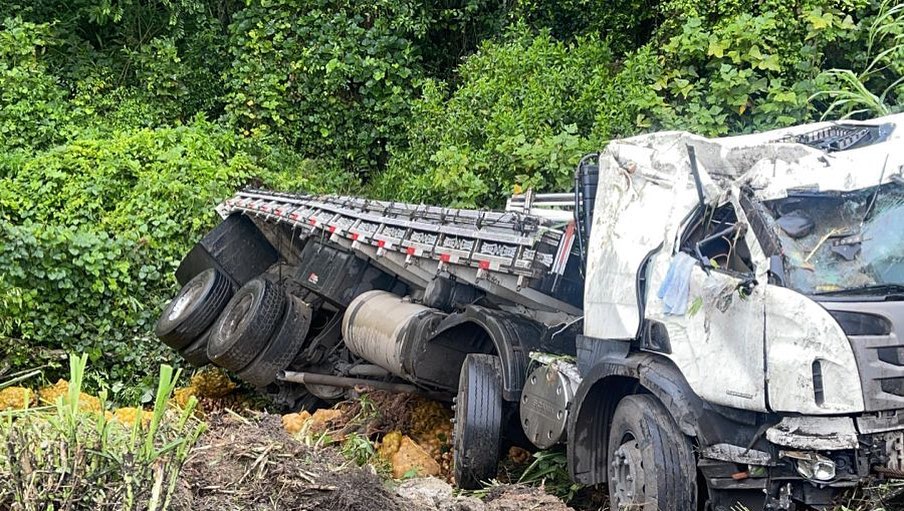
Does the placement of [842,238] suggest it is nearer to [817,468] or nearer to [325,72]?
[817,468]

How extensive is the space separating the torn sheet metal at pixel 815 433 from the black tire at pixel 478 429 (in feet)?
9.36

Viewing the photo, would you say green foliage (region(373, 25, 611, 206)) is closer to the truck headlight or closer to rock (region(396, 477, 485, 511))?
rock (region(396, 477, 485, 511))

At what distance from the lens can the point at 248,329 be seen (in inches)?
394

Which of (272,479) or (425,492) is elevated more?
(425,492)

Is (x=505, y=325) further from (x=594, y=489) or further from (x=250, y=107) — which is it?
(x=250, y=107)

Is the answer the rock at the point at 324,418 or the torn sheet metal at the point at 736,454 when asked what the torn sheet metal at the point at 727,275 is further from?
the rock at the point at 324,418

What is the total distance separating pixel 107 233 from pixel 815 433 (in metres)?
9.68

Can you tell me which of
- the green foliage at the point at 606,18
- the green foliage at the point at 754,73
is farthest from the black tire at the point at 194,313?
the green foliage at the point at 606,18

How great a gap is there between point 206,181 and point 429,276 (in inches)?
233

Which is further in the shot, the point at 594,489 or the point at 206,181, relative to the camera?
the point at 206,181

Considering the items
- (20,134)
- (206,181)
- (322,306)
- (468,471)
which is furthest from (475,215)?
(20,134)

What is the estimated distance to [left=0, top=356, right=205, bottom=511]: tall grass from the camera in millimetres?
3742

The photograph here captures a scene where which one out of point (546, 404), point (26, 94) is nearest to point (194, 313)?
point (546, 404)

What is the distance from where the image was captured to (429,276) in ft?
29.1
